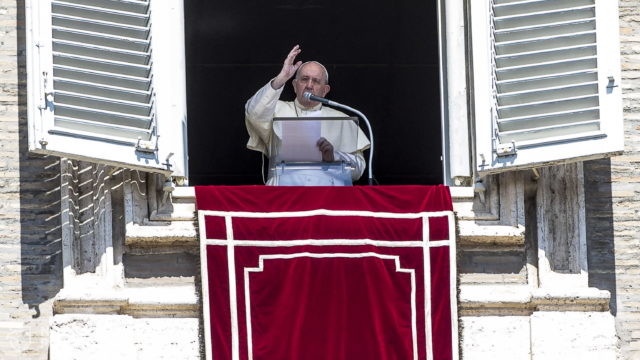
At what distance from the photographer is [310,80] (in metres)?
13.6

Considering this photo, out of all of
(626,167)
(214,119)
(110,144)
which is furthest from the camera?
(214,119)

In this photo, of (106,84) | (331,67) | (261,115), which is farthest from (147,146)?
(331,67)

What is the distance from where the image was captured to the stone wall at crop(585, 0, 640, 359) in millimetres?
12570

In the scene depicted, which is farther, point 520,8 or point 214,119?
point 214,119

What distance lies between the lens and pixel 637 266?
1262 cm

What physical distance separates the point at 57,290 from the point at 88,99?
1026 millimetres

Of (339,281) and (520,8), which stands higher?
(520,8)

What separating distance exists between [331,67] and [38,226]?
3.06 metres

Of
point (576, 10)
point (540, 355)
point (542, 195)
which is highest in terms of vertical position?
point (576, 10)

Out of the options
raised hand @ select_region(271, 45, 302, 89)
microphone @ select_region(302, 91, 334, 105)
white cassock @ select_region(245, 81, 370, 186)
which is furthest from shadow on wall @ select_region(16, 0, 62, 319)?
microphone @ select_region(302, 91, 334, 105)

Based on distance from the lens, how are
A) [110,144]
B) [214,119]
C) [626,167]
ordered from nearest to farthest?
[110,144] < [626,167] < [214,119]

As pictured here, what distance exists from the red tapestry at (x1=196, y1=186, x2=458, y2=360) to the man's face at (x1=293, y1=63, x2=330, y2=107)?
1.46 metres

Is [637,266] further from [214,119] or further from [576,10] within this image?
[214,119]

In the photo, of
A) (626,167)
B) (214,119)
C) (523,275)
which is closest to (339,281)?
(523,275)
